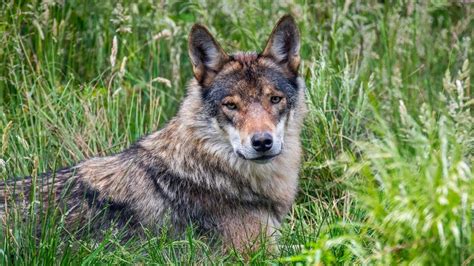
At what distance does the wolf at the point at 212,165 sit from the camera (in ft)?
17.6

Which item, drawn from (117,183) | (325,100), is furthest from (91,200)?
(325,100)

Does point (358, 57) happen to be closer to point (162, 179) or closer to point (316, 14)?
point (316, 14)

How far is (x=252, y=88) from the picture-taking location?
541cm

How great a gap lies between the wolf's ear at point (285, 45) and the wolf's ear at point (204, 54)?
0.89 ft

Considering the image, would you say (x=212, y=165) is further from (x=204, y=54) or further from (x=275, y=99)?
(x=204, y=54)

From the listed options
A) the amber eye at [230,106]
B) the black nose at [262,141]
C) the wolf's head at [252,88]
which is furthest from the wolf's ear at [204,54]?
the black nose at [262,141]

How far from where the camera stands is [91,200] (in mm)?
5465

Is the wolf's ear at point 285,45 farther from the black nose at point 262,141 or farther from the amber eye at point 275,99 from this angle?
the black nose at point 262,141

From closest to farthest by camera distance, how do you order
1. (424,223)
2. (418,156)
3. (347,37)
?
(424,223) → (418,156) → (347,37)

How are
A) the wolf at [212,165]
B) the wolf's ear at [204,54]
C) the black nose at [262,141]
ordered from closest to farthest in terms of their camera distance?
the black nose at [262,141] < the wolf at [212,165] < the wolf's ear at [204,54]

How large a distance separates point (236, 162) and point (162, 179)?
436 mm

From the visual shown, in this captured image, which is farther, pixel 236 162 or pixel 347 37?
pixel 347 37

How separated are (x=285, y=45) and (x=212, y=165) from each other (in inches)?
32.8

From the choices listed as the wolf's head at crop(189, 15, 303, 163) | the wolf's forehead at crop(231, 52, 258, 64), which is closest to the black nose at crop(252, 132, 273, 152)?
the wolf's head at crop(189, 15, 303, 163)
